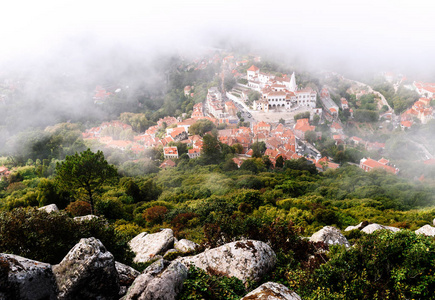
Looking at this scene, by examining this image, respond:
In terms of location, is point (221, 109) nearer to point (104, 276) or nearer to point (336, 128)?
point (336, 128)

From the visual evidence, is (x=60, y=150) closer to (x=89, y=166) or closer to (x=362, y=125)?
(x=89, y=166)

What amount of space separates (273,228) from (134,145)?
3561 centimetres

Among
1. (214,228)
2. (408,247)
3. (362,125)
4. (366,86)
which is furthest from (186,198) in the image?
(366,86)

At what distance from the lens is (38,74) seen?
198ft

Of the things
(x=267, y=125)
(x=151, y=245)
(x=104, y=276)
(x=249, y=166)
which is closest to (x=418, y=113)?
(x=267, y=125)

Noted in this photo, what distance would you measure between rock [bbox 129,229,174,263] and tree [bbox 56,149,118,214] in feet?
9.51

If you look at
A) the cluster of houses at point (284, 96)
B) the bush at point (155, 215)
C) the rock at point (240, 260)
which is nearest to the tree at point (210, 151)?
the bush at point (155, 215)

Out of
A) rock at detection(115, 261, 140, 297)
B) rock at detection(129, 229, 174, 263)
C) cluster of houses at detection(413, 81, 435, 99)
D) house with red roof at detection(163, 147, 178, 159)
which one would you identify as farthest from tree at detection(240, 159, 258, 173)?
cluster of houses at detection(413, 81, 435, 99)

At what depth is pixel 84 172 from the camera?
442 inches

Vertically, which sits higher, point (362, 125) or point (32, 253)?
point (32, 253)

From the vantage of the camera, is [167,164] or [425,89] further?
[425,89]

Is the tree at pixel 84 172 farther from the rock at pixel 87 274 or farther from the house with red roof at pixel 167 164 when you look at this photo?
the house with red roof at pixel 167 164

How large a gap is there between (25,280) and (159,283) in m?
1.87

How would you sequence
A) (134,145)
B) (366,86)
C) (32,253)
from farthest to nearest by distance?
(366,86) < (134,145) < (32,253)
